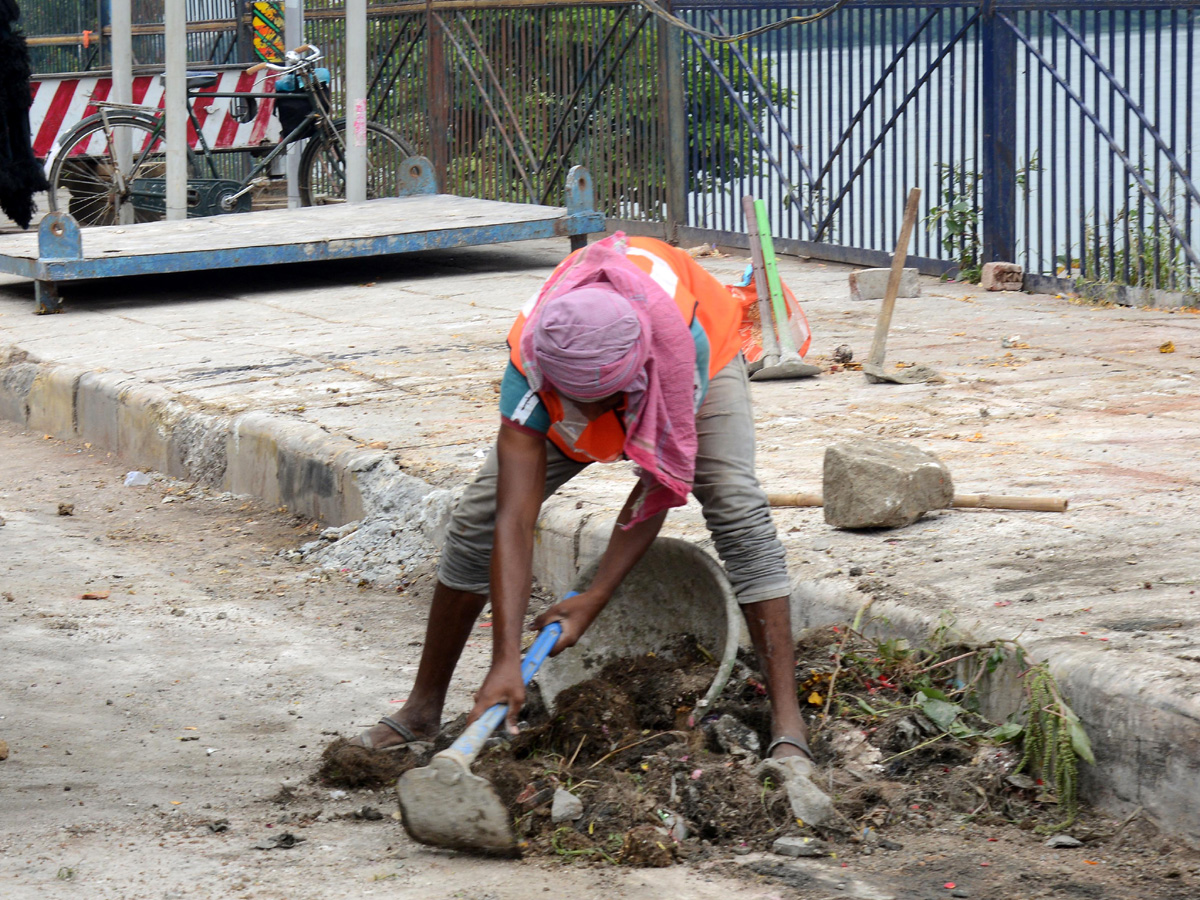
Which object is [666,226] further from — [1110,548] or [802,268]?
[1110,548]


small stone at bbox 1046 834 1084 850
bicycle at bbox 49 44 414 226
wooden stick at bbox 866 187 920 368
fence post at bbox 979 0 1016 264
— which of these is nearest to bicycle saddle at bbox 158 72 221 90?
bicycle at bbox 49 44 414 226

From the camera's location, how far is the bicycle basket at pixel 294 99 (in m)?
11.3

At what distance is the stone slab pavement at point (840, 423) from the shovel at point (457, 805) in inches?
41.4

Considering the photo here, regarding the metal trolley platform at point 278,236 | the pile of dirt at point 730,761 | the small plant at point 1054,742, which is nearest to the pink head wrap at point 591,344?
the pile of dirt at point 730,761

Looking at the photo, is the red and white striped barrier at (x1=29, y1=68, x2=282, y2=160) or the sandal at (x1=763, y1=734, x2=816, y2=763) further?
the red and white striped barrier at (x1=29, y1=68, x2=282, y2=160)

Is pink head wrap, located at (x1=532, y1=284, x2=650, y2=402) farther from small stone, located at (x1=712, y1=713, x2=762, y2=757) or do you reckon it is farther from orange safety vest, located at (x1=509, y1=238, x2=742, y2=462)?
small stone, located at (x1=712, y1=713, x2=762, y2=757)

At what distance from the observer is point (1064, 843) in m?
2.78

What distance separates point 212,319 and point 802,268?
3.54 metres

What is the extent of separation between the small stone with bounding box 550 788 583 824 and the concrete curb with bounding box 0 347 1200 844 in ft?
2.84

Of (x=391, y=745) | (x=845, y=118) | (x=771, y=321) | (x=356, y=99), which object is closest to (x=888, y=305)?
(x=771, y=321)

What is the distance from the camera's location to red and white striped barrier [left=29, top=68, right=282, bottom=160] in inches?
479

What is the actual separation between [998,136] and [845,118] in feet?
4.15

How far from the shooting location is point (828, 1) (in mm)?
9203

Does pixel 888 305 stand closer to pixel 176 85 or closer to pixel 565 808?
pixel 565 808
